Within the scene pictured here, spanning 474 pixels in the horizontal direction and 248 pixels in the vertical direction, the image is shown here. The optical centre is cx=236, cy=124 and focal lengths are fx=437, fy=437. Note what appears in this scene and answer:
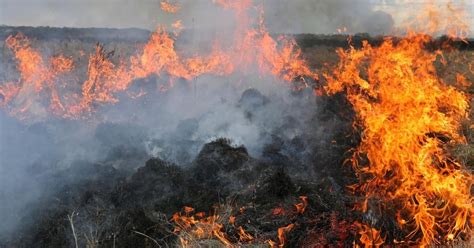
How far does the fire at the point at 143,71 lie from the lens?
670 inches

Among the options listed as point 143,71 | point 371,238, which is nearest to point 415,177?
point 371,238

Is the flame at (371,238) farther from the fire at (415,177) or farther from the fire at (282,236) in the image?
the fire at (282,236)

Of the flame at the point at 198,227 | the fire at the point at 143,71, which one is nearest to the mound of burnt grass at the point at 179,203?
the flame at the point at 198,227

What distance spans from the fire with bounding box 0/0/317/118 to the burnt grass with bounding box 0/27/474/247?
206 inches

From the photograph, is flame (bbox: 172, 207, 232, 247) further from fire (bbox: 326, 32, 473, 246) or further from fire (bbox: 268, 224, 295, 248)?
fire (bbox: 326, 32, 473, 246)

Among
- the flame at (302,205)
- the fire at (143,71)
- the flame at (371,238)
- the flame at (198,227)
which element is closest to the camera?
the flame at (371,238)

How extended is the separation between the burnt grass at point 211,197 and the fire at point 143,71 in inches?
206

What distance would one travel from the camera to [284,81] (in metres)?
17.1

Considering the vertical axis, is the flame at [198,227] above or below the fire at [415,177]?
below

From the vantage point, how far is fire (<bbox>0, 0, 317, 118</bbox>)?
55.8 ft

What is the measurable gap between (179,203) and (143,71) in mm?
Result: 11318

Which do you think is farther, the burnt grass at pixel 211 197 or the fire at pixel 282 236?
the burnt grass at pixel 211 197

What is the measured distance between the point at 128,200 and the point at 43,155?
4.11 meters

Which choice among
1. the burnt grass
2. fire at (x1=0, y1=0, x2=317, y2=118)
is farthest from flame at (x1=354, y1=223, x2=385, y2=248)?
fire at (x1=0, y1=0, x2=317, y2=118)
